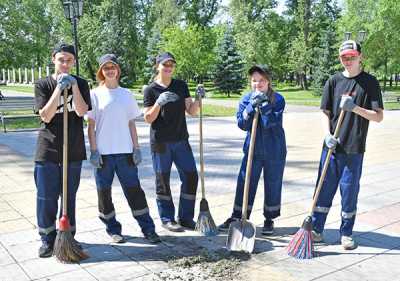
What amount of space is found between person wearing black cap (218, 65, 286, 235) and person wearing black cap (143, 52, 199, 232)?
582 mm

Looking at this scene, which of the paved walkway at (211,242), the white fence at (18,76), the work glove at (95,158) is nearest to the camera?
the paved walkway at (211,242)

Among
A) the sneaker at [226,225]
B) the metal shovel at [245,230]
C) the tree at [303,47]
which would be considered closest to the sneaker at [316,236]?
the metal shovel at [245,230]

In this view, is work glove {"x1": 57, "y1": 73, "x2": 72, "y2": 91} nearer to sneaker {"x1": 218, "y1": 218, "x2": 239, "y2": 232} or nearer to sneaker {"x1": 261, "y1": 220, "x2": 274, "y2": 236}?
sneaker {"x1": 218, "y1": 218, "x2": 239, "y2": 232}

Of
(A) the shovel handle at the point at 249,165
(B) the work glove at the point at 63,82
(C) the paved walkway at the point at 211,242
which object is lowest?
(C) the paved walkway at the point at 211,242

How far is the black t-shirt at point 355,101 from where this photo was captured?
414 cm

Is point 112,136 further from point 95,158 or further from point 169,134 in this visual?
point 169,134

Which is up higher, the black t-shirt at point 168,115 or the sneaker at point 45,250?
the black t-shirt at point 168,115

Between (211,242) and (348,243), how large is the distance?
1376 millimetres

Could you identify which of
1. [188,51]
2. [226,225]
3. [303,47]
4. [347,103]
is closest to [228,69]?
[188,51]

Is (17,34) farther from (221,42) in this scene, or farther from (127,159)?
(127,159)

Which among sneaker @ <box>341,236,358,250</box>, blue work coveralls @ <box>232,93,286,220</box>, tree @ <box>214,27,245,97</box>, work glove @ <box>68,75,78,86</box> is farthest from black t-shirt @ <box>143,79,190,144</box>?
tree @ <box>214,27,245,97</box>

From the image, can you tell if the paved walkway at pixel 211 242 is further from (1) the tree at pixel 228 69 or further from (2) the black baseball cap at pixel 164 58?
(1) the tree at pixel 228 69

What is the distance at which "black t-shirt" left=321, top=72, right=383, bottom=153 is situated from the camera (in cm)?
414

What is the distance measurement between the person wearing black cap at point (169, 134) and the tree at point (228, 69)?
92.5 ft
